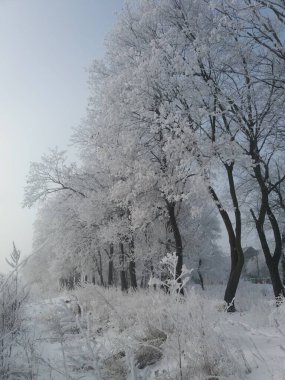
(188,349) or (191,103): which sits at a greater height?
(191,103)

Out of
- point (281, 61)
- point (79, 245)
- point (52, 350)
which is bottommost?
point (52, 350)

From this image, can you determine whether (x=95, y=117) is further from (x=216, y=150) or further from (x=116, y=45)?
(x=216, y=150)

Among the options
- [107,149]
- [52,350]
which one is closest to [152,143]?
[107,149]

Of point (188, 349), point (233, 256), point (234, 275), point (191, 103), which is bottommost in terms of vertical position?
point (188, 349)

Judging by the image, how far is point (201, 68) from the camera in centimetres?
1186

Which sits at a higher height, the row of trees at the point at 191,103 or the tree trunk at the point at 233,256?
the row of trees at the point at 191,103

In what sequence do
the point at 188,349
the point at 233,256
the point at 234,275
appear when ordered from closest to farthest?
the point at 188,349 → the point at 234,275 → the point at 233,256

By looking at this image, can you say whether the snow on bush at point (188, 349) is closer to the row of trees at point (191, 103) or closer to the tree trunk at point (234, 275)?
the row of trees at point (191, 103)

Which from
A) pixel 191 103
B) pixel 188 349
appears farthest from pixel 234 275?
pixel 188 349

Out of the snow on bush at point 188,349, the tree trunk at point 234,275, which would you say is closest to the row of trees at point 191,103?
the tree trunk at point 234,275

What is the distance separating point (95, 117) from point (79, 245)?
927 cm

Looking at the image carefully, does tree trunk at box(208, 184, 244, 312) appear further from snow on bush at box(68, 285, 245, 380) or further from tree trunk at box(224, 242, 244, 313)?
snow on bush at box(68, 285, 245, 380)

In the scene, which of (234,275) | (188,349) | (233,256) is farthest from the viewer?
(233,256)

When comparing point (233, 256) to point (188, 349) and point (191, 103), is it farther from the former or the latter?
point (188, 349)
